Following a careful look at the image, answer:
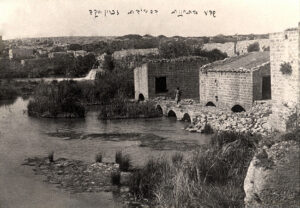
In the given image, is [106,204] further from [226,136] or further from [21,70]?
[21,70]

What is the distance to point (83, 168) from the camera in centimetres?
1420

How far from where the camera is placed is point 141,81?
28.4 metres

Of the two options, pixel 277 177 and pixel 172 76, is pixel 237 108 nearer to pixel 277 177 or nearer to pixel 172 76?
pixel 172 76

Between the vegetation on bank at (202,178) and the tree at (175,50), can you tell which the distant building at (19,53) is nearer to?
the tree at (175,50)

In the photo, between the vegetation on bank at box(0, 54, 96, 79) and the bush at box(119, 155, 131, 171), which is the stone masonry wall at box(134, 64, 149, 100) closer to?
the bush at box(119, 155, 131, 171)

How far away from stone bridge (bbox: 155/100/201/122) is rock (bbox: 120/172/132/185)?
8.82 m

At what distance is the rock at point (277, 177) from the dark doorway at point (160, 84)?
20164 mm

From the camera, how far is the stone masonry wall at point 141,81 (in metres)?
27.4

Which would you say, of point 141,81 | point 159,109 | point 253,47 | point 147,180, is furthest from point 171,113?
point 253,47

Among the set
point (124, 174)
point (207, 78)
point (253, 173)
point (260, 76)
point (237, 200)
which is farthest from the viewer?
point (207, 78)

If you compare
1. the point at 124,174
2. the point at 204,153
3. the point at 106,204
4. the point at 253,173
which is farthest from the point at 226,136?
the point at 253,173

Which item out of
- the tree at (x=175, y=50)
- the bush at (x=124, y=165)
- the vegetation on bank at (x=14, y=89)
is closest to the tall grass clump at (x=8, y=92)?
the vegetation on bank at (x=14, y=89)

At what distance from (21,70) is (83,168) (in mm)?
35611

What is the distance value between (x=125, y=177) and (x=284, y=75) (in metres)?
5.87
